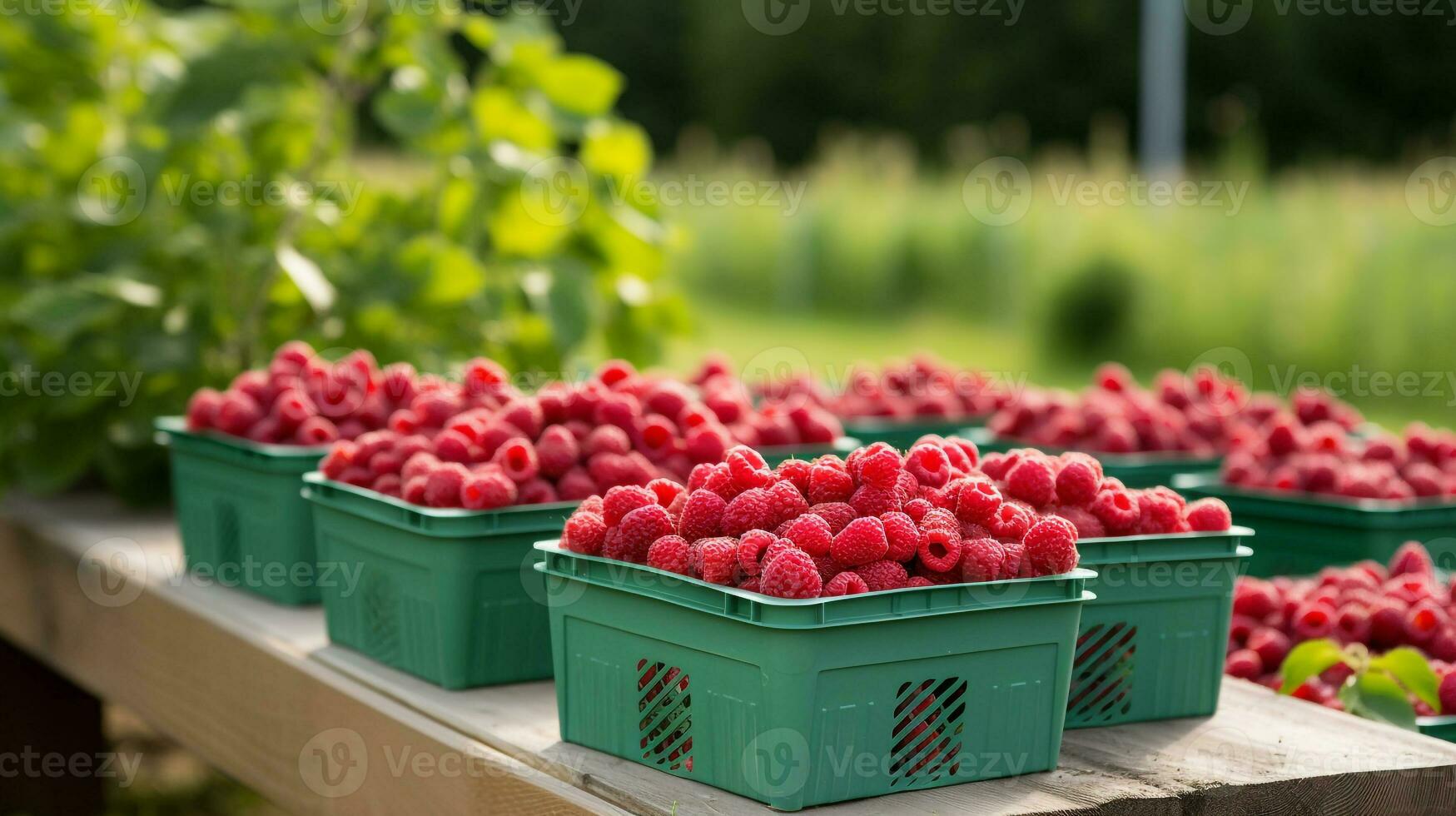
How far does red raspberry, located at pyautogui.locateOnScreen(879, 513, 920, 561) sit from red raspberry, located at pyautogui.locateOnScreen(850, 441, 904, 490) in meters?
0.06

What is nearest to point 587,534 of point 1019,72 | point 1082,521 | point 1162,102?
point 1082,521

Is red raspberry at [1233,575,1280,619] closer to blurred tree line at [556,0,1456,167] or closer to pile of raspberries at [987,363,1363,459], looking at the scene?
pile of raspberries at [987,363,1363,459]

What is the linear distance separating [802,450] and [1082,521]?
605 mm

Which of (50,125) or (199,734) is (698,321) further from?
(199,734)

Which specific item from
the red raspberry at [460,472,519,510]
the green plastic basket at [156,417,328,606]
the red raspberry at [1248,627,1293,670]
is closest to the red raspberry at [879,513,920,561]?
the red raspberry at [460,472,519,510]

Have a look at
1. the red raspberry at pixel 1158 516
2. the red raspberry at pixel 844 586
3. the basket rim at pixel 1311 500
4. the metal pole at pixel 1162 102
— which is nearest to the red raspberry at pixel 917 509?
the red raspberry at pixel 844 586

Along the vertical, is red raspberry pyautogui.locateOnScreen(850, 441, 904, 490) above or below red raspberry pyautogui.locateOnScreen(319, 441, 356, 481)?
above

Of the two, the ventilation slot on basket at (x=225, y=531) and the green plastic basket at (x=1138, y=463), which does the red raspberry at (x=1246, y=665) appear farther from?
the ventilation slot on basket at (x=225, y=531)

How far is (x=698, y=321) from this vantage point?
11.7 feet

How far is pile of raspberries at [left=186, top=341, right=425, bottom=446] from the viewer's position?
7.37ft

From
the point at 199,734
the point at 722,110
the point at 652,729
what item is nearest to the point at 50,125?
the point at 199,734

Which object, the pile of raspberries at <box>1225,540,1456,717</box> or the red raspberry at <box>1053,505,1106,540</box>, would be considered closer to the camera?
the red raspberry at <box>1053,505,1106,540</box>

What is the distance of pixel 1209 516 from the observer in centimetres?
167

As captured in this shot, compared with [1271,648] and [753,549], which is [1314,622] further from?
[753,549]
